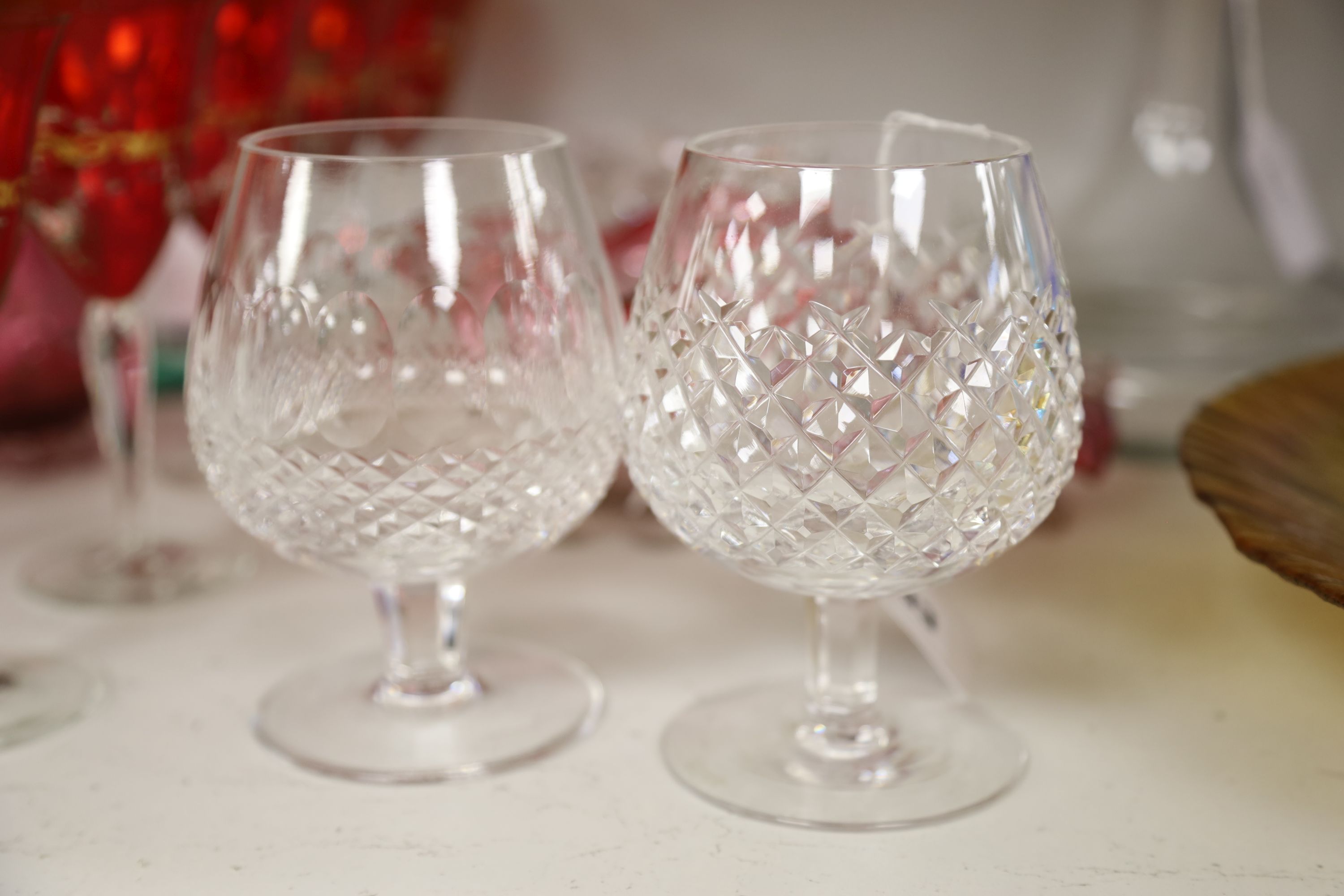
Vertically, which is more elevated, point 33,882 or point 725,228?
point 725,228

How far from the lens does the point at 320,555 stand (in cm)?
55

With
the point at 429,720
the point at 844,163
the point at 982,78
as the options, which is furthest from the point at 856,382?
the point at 982,78

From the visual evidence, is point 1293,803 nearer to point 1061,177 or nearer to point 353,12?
point 1061,177

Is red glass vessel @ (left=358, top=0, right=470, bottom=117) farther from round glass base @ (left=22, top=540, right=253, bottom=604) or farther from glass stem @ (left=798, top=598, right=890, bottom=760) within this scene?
glass stem @ (left=798, top=598, right=890, bottom=760)

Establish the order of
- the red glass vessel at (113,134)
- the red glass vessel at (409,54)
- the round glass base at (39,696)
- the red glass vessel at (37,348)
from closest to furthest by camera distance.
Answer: the round glass base at (39,696), the red glass vessel at (113,134), the red glass vessel at (37,348), the red glass vessel at (409,54)

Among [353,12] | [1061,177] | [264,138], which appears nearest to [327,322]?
[264,138]

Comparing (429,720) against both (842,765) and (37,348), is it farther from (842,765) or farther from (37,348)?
(37,348)

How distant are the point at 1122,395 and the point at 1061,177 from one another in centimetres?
18

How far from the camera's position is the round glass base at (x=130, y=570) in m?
0.73

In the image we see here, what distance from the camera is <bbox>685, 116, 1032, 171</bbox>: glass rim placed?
47cm

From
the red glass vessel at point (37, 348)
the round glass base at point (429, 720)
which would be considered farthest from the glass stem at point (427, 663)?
the red glass vessel at point (37, 348)

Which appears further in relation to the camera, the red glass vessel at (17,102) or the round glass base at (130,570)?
the round glass base at (130,570)

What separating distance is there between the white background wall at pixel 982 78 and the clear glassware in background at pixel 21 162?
1.69 feet

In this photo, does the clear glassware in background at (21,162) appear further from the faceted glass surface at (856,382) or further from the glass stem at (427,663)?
the faceted glass surface at (856,382)
